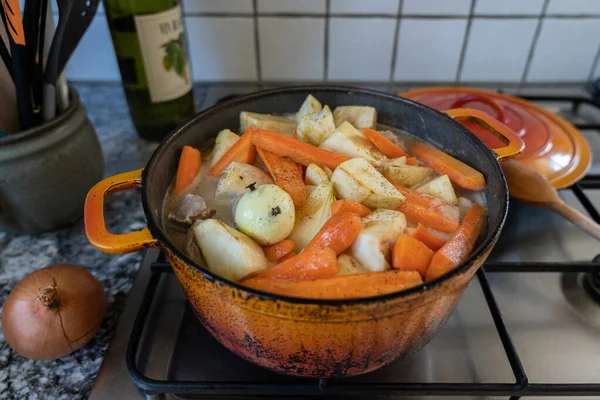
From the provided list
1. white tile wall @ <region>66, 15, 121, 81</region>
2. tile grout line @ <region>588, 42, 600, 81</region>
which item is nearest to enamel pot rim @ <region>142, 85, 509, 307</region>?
white tile wall @ <region>66, 15, 121, 81</region>

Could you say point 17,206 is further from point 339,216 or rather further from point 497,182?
point 497,182

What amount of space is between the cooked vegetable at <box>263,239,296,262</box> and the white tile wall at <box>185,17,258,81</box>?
2.34ft

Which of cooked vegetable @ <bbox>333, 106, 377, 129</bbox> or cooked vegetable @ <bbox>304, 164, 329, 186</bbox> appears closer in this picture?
cooked vegetable @ <bbox>304, 164, 329, 186</bbox>

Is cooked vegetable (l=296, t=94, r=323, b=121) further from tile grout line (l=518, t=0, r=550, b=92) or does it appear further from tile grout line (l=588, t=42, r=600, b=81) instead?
tile grout line (l=588, t=42, r=600, b=81)

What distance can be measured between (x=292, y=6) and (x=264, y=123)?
1.48ft

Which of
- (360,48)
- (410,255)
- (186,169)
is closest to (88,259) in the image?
(186,169)

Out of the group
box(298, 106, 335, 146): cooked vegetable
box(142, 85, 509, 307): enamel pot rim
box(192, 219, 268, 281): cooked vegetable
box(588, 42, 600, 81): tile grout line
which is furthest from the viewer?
box(588, 42, 600, 81): tile grout line

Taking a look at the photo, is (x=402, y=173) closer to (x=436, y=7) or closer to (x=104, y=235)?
(x=104, y=235)

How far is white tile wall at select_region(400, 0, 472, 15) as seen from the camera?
3.64ft

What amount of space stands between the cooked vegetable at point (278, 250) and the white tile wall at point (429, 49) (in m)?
0.76

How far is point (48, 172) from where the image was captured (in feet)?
2.61

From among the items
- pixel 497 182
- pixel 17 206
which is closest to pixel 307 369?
pixel 497 182

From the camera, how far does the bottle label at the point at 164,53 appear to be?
3.11 ft

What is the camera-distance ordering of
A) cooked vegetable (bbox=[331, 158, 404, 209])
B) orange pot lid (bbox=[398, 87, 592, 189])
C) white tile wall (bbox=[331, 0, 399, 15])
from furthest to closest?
white tile wall (bbox=[331, 0, 399, 15]) → orange pot lid (bbox=[398, 87, 592, 189]) → cooked vegetable (bbox=[331, 158, 404, 209])
